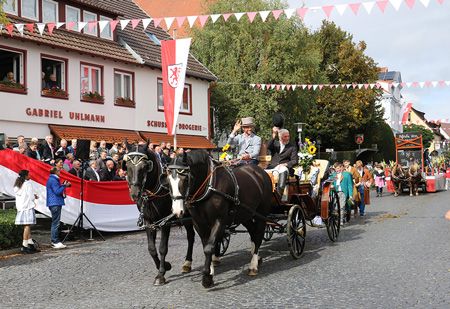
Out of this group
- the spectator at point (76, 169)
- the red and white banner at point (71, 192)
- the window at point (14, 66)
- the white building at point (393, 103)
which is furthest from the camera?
the white building at point (393, 103)

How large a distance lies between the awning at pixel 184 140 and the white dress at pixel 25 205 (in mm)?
13445

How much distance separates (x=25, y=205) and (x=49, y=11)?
13.0m

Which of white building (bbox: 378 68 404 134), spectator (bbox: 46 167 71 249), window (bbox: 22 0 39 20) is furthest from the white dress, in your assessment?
white building (bbox: 378 68 404 134)

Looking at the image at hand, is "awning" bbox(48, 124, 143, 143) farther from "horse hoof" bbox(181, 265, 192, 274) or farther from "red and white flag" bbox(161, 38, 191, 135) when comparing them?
"horse hoof" bbox(181, 265, 192, 274)

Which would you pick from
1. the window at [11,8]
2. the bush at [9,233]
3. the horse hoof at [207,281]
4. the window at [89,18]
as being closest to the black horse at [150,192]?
the horse hoof at [207,281]

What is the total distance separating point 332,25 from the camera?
4675 cm

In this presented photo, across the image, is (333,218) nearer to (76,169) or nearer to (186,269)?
(186,269)

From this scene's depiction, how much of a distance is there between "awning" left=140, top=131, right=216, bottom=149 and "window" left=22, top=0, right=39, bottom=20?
22.4 feet

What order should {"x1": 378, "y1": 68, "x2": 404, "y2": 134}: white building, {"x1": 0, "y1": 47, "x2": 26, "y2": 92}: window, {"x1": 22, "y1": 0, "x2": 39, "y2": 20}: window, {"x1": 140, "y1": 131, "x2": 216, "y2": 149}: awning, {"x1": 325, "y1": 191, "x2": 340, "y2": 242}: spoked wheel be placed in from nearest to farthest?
{"x1": 325, "y1": 191, "x2": 340, "y2": 242}: spoked wheel → {"x1": 0, "y1": 47, "x2": 26, "y2": 92}: window → {"x1": 22, "y1": 0, "x2": 39, "y2": 20}: window → {"x1": 140, "y1": 131, "x2": 216, "y2": 149}: awning → {"x1": 378, "y1": 68, "x2": 404, "y2": 134}: white building

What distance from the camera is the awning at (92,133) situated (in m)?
20.8

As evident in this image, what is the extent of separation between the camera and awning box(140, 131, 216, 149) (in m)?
25.6

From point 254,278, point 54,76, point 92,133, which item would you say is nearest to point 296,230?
point 254,278

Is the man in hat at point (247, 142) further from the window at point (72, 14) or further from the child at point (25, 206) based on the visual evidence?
the window at point (72, 14)

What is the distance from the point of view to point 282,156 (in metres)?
10.1
